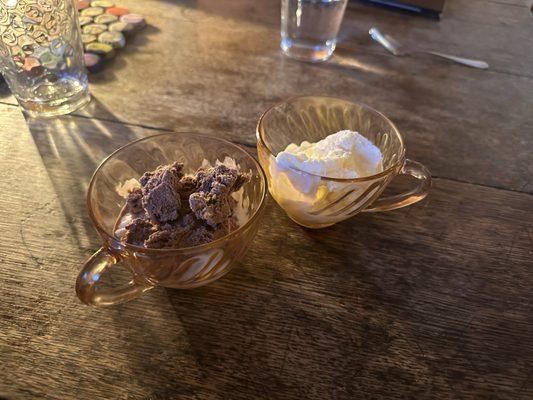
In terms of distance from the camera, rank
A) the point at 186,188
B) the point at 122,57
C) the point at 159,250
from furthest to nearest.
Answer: the point at 122,57 < the point at 186,188 < the point at 159,250

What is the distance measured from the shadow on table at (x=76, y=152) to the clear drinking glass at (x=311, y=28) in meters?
0.43

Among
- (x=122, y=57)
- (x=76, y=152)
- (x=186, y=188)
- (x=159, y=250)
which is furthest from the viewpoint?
(x=122, y=57)

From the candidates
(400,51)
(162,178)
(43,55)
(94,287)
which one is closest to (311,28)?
(400,51)

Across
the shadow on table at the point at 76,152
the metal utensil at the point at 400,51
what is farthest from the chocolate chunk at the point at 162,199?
the metal utensil at the point at 400,51

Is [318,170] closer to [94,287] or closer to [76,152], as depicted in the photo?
[94,287]

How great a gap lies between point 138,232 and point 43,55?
1.57 feet

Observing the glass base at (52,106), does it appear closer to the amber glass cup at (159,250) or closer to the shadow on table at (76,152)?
the shadow on table at (76,152)

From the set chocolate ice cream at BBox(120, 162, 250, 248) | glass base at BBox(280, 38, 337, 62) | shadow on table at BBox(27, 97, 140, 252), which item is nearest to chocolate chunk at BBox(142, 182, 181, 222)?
chocolate ice cream at BBox(120, 162, 250, 248)

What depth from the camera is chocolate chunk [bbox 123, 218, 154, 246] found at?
510 millimetres

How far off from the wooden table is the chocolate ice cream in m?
0.08

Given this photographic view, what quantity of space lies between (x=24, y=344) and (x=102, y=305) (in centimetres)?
9

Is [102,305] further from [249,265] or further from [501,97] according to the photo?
[501,97]

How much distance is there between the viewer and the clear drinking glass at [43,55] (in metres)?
0.76

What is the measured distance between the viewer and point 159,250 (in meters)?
0.45
